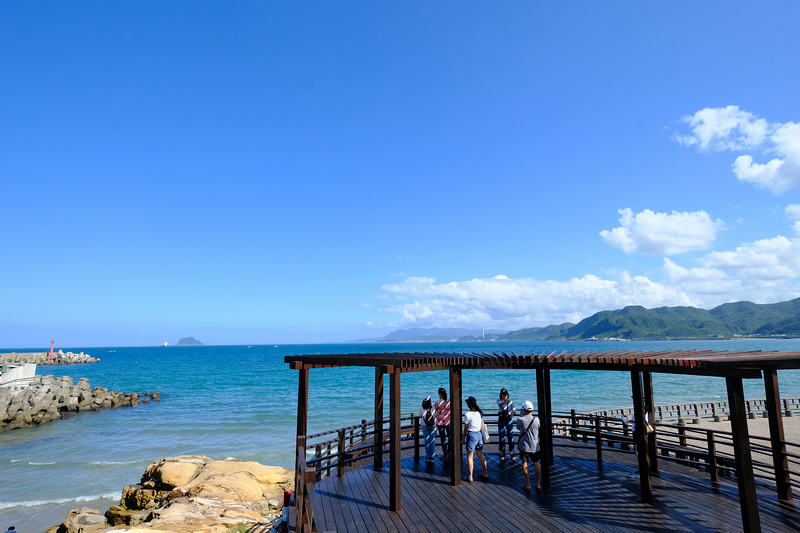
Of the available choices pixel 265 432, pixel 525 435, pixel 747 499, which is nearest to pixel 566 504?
pixel 525 435

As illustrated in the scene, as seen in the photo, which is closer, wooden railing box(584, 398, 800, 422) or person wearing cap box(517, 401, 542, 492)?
person wearing cap box(517, 401, 542, 492)

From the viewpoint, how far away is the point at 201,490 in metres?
13.3

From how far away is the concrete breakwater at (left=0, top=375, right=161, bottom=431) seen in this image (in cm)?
3081

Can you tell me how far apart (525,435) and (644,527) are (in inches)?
95.5

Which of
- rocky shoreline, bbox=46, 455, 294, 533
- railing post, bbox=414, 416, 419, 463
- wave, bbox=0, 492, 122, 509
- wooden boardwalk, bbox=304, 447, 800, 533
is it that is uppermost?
railing post, bbox=414, 416, 419, 463

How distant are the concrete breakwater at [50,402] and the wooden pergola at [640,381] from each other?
3358 cm

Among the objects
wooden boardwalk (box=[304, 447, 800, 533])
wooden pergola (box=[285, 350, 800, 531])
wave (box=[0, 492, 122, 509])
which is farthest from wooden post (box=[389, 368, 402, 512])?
wave (box=[0, 492, 122, 509])

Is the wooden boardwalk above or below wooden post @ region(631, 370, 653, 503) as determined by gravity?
below

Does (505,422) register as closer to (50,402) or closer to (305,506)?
(305,506)

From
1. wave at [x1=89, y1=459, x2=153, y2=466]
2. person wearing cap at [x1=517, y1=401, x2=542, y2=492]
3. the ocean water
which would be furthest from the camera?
wave at [x1=89, y1=459, x2=153, y2=466]

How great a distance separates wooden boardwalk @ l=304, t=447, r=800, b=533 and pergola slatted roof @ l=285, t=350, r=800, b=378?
2.43 metres

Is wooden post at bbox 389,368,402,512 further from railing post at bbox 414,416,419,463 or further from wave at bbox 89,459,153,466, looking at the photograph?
wave at bbox 89,459,153,466

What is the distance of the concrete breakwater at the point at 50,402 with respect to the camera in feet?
101

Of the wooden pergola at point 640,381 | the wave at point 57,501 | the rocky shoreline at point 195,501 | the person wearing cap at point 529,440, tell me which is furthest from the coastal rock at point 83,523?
the person wearing cap at point 529,440
